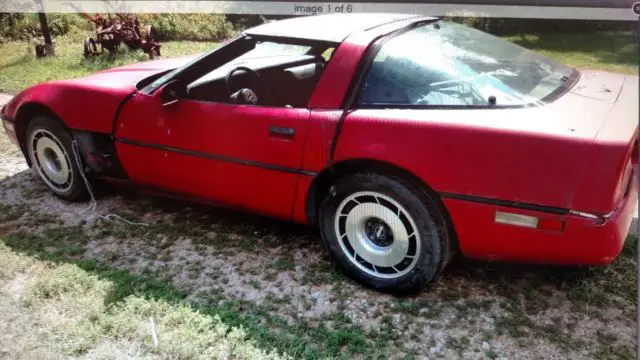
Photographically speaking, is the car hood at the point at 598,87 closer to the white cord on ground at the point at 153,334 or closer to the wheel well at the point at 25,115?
the white cord on ground at the point at 153,334

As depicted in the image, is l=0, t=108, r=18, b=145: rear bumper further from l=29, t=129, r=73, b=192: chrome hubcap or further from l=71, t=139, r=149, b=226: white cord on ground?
l=71, t=139, r=149, b=226: white cord on ground

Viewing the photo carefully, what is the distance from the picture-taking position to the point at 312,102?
100 inches

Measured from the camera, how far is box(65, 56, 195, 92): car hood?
3295 millimetres

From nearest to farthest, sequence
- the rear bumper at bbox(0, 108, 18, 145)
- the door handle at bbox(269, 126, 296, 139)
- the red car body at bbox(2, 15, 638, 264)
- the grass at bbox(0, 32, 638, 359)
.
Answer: the red car body at bbox(2, 15, 638, 264), the grass at bbox(0, 32, 638, 359), the door handle at bbox(269, 126, 296, 139), the rear bumper at bbox(0, 108, 18, 145)

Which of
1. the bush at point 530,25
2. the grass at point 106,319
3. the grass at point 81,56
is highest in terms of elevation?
the bush at point 530,25

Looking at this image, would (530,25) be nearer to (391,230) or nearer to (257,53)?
(257,53)

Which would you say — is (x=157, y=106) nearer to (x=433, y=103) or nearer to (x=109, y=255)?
(x=109, y=255)

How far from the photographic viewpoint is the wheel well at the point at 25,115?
3.52 metres

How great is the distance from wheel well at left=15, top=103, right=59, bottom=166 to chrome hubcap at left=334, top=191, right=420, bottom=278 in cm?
220

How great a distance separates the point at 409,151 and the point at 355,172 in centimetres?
32

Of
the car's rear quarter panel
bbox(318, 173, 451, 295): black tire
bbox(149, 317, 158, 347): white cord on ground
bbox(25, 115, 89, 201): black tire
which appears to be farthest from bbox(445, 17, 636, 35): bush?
bbox(25, 115, 89, 201): black tire

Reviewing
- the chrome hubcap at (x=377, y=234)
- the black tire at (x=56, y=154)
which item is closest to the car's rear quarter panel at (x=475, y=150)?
the chrome hubcap at (x=377, y=234)

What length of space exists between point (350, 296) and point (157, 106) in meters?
1.57

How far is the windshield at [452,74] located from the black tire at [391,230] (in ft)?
1.32
